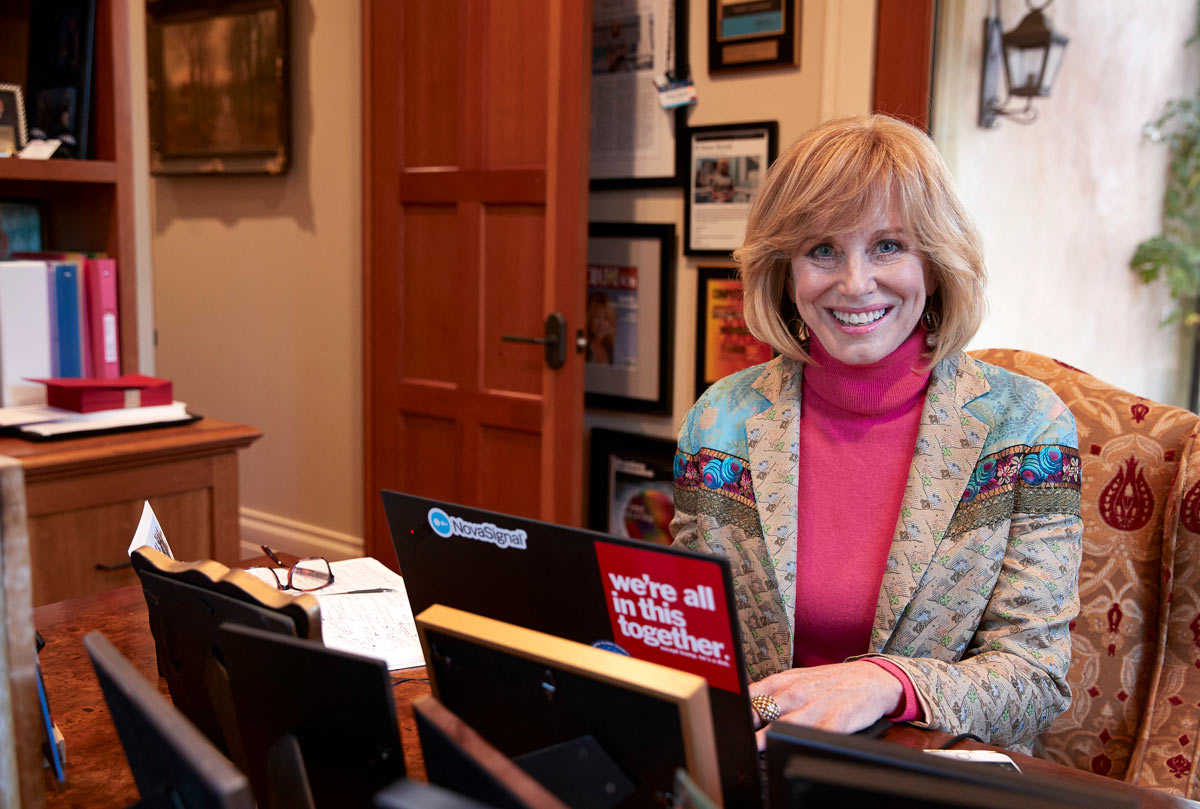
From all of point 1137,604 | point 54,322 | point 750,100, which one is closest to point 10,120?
point 54,322

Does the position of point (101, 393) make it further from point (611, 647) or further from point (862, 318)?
point (611, 647)

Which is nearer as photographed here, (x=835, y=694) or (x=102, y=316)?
(x=835, y=694)

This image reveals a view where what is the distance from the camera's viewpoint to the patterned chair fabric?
1387mm

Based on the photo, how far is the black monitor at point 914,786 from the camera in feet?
1.64

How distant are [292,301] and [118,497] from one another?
6.86ft

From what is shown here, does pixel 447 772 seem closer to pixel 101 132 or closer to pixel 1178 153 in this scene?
pixel 101 132

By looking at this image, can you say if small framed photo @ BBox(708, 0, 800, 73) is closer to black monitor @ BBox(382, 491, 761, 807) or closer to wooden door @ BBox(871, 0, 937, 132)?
wooden door @ BBox(871, 0, 937, 132)

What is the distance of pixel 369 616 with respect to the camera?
1325mm

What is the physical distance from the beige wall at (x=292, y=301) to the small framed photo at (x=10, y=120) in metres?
1.58

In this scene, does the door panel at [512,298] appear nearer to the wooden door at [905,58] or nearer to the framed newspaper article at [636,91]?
the framed newspaper article at [636,91]

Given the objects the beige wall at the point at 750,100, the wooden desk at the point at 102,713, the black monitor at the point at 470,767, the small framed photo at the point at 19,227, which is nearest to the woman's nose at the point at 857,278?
the wooden desk at the point at 102,713

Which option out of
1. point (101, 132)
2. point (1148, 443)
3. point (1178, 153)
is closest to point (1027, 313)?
point (1178, 153)

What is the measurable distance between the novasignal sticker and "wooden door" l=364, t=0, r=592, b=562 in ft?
6.70

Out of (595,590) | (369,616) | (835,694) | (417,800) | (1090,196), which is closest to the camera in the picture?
(417,800)
